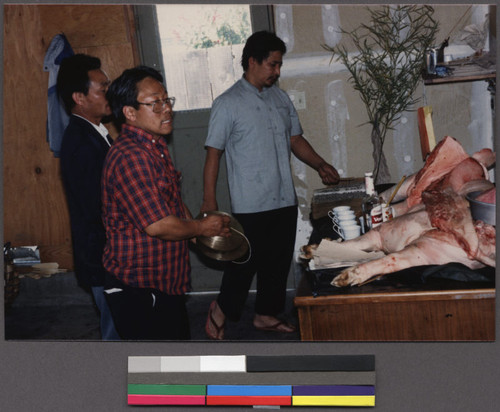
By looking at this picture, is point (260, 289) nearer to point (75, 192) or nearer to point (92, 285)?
point (92, 285)

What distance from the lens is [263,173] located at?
2.42 meters

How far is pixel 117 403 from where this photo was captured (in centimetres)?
231

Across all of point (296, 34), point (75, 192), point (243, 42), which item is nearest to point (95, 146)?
point (75, 192)

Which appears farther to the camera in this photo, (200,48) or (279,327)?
(279,327)

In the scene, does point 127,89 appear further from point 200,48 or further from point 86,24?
point 86,24

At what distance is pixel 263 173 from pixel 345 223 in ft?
1.58

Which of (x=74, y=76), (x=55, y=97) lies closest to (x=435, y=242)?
(x=74, y=76)

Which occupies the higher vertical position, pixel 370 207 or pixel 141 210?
pixel 141 210

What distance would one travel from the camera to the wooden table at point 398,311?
1735mm

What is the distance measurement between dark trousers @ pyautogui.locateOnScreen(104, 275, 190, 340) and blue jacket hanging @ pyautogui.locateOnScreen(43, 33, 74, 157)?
2.25 ft

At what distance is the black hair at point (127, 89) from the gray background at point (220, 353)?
0.65m

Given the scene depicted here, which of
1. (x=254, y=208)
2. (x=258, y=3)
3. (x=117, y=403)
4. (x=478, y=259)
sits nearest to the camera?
(x=478, y=259)

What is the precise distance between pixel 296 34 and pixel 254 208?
2.57 feet

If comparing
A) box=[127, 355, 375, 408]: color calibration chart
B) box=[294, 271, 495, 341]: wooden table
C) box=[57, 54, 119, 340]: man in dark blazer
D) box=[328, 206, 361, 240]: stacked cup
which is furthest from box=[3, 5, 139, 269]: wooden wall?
box=[294, 271, 495, 341]: wooden table
